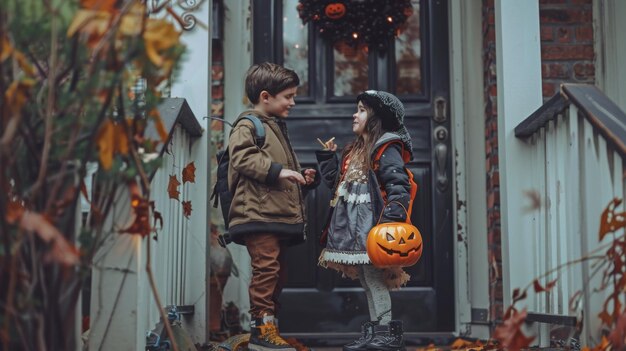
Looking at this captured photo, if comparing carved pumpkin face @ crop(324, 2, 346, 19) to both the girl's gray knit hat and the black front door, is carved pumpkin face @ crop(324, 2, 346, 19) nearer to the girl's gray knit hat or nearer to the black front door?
the black front door

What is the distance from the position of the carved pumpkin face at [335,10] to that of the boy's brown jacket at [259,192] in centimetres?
114

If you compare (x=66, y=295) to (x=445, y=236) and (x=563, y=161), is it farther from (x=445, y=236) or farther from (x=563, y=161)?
(x=445, y=236)

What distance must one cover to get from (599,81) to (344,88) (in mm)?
1393

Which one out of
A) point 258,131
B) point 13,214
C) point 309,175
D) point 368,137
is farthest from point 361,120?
point 13,214

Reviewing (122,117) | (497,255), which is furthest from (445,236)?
(122,117)

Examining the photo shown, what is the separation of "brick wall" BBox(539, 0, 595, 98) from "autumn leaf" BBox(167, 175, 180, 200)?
2.19m

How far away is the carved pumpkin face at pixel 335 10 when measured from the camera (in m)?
4.70

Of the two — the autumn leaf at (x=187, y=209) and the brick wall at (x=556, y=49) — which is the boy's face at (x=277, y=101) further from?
the brick wall at (x=556, y=49)

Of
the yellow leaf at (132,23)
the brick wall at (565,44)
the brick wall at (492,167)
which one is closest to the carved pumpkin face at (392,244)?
the brick wall at (492,167)

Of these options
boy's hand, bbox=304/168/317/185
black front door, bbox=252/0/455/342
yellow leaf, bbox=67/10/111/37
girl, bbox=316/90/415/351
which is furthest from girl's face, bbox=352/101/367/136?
yellow leaf, bbox=67/10/111/37

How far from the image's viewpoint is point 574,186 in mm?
2926

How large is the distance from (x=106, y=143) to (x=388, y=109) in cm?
228

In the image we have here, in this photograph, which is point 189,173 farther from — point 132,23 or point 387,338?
point 132,23

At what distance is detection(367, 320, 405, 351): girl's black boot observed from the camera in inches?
143
